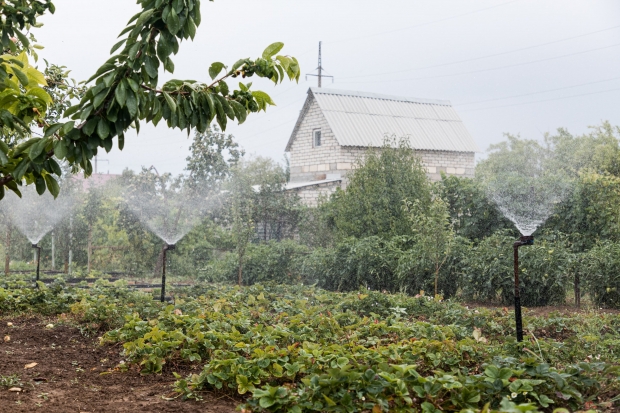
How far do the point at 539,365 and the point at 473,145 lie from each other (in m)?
15.5

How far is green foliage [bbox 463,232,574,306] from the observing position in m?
7.44

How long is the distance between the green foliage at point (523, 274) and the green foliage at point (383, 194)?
6.83ft

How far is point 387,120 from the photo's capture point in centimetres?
1745

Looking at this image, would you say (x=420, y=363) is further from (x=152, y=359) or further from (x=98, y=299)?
(x=98, y=299)

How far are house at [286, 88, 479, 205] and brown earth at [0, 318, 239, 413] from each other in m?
11.9

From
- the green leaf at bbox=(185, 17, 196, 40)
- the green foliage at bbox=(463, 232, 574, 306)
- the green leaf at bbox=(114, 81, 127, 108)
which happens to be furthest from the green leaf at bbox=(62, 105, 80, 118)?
the green foliage at bbox=(463, 232, 574, 306)

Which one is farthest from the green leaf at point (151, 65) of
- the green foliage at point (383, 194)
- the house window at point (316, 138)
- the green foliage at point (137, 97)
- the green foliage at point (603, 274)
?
the house window at point (316, 138)

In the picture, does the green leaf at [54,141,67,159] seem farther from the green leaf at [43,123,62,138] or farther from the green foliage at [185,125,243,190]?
the green foliage at [185,125,243,190]

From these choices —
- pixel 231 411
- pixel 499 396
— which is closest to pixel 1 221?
pixel 231 411

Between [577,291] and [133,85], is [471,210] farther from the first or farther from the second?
[133,85]

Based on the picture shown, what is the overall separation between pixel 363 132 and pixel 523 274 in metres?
9.81

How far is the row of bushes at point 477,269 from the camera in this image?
7320 mm

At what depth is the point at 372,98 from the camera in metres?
18.2

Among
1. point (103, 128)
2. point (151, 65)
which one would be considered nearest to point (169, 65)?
point (151, 65)
